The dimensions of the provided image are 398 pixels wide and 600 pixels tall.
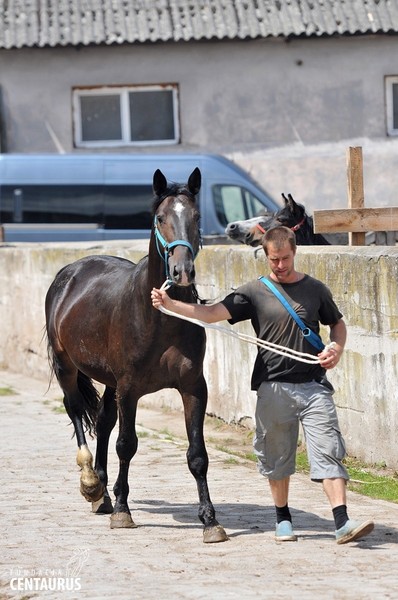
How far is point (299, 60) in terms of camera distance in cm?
2273

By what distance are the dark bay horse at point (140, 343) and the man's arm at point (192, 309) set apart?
0.11m

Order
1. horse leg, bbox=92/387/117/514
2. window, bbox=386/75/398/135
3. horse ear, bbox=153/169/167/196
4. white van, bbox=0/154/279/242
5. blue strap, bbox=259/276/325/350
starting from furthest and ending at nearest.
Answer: window, bbox=386/75/398/135 → white van, bbox=0/154/279/242 → horse leg, bbox=92/387/117/514 → horse ear, bbox=153/169/167/196 → blue strap, bbox=259/276/325/350

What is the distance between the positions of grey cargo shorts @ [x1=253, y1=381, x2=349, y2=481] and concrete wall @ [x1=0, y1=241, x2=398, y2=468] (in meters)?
1.86

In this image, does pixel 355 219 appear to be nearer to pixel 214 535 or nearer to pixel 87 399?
pixel 87 399

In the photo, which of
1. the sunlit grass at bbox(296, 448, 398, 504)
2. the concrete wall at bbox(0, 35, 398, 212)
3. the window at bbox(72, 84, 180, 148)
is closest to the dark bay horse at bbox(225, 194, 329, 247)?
the sunlit grass at bbox(296, 448, 398, 504)

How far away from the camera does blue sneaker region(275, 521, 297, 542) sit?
23.1 ft

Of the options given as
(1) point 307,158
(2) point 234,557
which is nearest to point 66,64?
(1) point 307,158

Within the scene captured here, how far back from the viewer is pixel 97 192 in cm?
1952

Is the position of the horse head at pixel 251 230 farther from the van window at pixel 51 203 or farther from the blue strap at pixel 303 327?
the van window at pixel 51 203

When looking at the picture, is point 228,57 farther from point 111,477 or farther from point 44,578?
point 44,578

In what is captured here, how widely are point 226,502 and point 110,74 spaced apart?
1587 centimetres

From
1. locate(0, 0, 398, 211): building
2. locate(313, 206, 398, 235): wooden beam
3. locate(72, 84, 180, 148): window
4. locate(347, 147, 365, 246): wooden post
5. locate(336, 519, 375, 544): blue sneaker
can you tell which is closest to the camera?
locate(336, 519, 375, 544): blue sneaker

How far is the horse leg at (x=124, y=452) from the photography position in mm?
7602

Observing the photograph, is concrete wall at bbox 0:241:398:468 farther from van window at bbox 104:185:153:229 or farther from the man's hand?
van window at bbox 104:185:153:229
